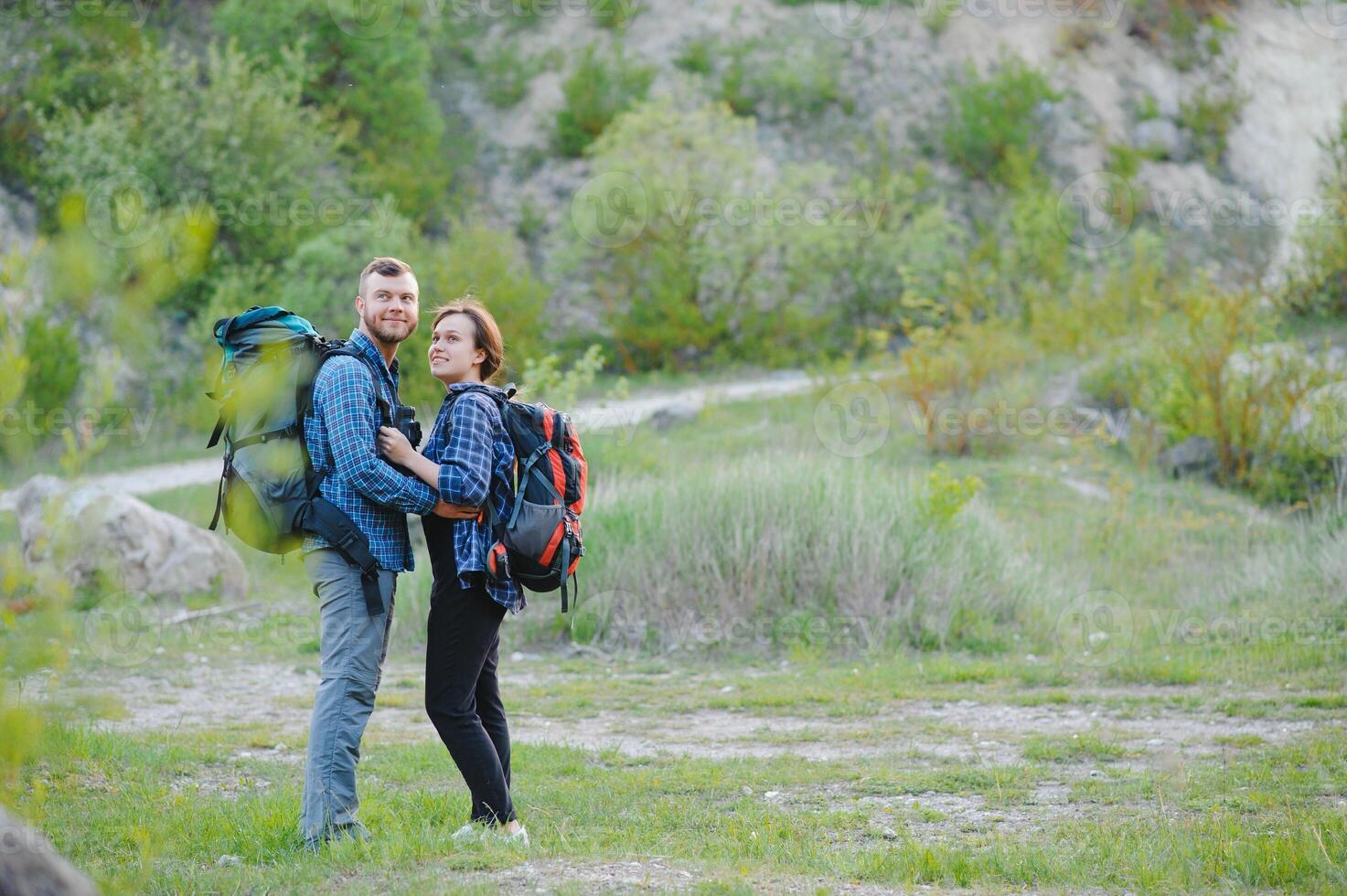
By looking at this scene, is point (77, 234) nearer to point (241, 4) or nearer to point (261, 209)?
point (261, 209)

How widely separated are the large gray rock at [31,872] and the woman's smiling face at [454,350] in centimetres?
223

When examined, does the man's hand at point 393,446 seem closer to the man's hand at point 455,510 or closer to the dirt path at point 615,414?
the man's hand at point 455,510

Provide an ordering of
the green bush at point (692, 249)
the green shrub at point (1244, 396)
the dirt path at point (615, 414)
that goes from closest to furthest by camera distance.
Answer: the green shrub at point (1244, 396) < the dirt path at point (615, 414) < the green bush at point (692, 249)

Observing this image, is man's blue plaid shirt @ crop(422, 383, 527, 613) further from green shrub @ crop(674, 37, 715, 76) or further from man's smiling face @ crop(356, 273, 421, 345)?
green shrub @ crop(674, 37, 715, 76)

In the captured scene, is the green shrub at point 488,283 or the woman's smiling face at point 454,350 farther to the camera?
the green shrub at point 488,283

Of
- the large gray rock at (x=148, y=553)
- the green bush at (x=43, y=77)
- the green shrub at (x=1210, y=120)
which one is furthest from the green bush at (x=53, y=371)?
the green shrub at (x=1210, y=120)

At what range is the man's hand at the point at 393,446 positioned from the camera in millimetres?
4145

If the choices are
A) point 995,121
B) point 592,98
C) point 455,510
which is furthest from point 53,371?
point 995,121

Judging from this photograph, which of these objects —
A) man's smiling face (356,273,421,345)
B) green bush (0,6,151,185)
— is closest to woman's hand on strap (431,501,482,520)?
man's smiling face (356,273,421,345)

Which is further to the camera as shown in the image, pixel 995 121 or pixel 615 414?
pixel 995 121

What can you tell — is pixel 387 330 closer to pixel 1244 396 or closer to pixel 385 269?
pixel 385 269

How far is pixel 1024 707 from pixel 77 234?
6193mm

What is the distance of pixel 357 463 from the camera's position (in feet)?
13.2

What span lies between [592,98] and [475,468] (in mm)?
26679
